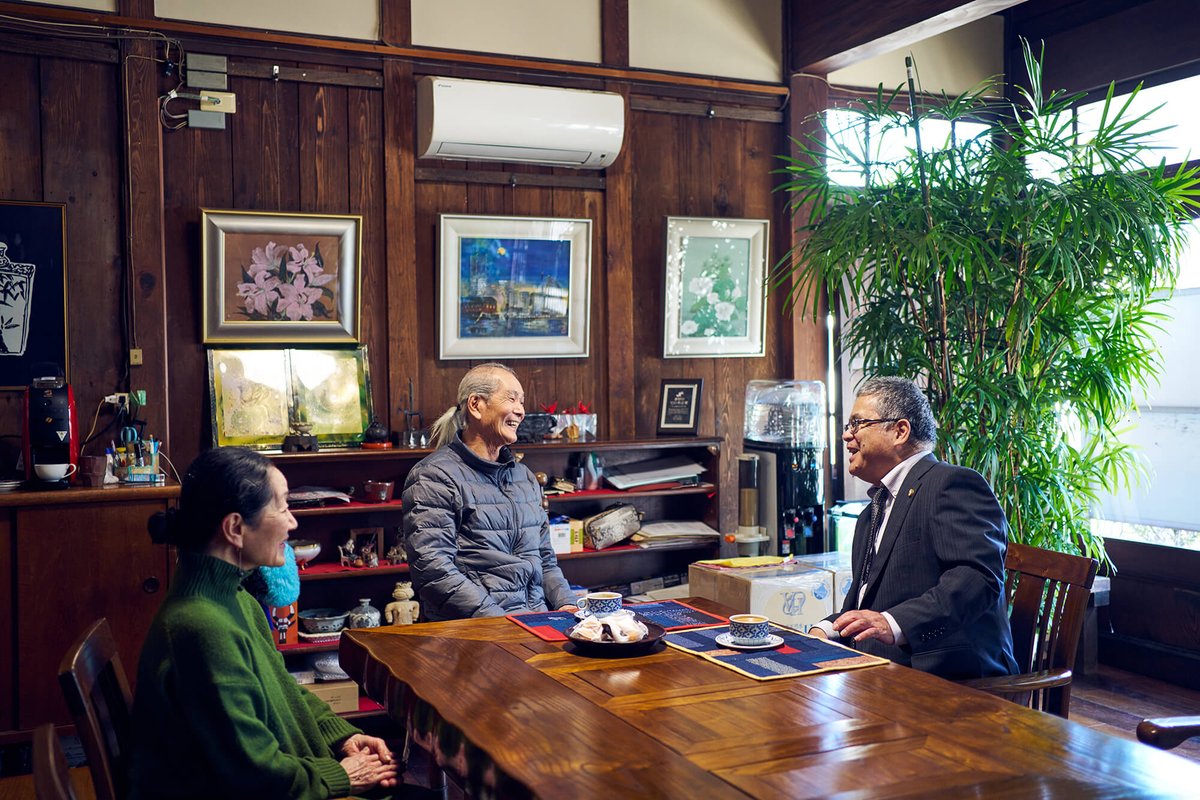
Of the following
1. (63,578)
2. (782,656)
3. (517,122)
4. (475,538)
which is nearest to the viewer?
(782,656)

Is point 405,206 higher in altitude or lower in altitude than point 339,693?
higher

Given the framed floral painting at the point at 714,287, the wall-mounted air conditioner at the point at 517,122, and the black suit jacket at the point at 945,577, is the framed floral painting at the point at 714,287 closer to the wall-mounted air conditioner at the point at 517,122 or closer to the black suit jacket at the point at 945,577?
the wall-mounted air conditioner at the point at 517,122

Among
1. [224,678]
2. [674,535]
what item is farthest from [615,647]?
[674,535]

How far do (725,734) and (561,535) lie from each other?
2856 millimetres

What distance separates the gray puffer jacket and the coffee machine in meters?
1.35

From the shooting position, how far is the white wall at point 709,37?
5.15m

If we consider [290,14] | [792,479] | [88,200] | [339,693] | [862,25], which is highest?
[862,25]

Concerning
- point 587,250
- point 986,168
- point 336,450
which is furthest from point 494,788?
point 587,250

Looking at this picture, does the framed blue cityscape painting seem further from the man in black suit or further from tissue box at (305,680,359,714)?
the man in black suit

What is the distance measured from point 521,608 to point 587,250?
2104mm

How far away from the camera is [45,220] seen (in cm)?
415

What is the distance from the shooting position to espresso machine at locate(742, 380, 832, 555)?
484cm

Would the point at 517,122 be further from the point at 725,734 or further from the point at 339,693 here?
the point at 725,734

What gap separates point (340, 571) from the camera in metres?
4.32
